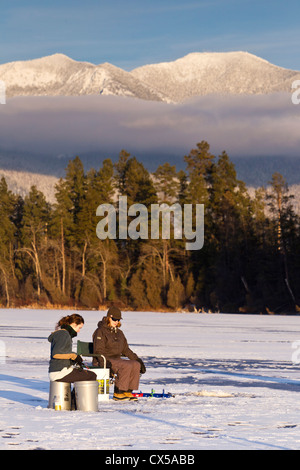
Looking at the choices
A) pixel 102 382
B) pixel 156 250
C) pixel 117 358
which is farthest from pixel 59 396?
pixel 156 250

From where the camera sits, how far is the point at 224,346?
26.0 metres

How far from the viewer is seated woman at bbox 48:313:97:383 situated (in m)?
12.5

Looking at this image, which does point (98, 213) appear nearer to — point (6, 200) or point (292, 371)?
point (6, 200)

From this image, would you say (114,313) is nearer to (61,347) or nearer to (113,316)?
(113,316)

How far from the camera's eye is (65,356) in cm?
1255

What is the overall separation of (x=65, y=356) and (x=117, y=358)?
151 cm

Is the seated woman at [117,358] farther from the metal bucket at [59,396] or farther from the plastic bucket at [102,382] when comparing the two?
the metal bucket at [59,396]

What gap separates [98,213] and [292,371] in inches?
2926

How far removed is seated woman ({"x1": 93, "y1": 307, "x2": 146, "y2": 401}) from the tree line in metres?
62.0

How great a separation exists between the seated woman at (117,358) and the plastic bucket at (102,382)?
0.18 m

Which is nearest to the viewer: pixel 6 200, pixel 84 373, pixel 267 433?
pixel 267 433

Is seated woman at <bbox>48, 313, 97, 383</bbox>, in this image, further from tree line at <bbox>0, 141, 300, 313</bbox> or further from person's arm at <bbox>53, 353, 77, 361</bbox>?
tree line at <bbox>0, 141, 300, 313</bbox>

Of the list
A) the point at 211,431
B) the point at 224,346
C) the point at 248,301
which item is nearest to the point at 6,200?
the point at 248,301

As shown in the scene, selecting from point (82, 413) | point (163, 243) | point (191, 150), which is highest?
point (191, 150)
